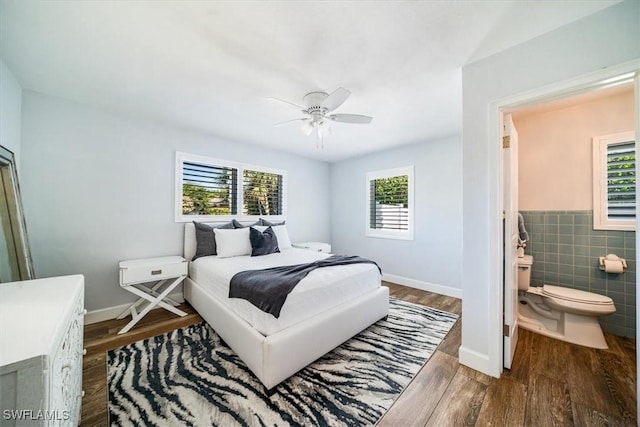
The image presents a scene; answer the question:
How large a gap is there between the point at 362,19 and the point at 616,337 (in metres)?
3.65

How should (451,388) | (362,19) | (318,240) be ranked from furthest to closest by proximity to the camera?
1. (318,240)
2. (451,388)
3. (362,19)

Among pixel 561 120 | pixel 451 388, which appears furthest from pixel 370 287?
pixel 561 120

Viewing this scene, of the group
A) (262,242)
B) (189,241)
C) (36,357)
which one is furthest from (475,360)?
(189,241)

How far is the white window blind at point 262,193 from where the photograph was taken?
390 centimetres

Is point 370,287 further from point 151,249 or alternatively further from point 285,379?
point 151,249

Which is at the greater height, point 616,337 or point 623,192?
point 623,192

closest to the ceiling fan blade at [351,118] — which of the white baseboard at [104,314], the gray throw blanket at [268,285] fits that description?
the gray throw blanket at [268,285]

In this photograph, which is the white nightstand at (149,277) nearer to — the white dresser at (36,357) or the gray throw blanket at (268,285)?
the gray throw blanket at (268,285)

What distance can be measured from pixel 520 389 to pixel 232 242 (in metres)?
3.12

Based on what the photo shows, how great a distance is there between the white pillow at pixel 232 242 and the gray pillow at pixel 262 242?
0.29ft

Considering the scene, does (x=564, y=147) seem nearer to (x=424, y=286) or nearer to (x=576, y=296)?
(x=576, y=296)

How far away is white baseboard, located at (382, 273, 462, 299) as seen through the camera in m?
3.44

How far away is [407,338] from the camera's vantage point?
2.29 meters

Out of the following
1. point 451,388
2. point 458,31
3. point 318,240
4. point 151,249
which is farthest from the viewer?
point 318,240
